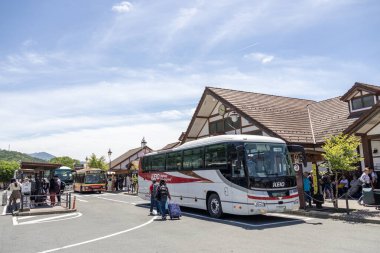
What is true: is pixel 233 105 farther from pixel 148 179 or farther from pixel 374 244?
pixel 374 244

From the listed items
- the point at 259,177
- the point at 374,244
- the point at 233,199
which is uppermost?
the point at 259,177

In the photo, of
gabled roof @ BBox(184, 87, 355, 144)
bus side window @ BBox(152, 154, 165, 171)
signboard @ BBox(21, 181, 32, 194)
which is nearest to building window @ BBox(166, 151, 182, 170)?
bus side window @ BBox(152, 154, 165, 171)

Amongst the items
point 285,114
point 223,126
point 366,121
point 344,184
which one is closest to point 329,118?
point 285,114

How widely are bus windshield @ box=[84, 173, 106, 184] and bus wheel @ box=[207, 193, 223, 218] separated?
86.9 ft

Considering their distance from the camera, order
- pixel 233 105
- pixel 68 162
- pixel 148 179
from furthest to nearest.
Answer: pixel 68 162 → pixel 233 105 → pixel 148 179

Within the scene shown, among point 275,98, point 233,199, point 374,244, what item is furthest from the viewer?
point 275,98

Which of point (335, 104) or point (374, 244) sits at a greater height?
point (335, 104)

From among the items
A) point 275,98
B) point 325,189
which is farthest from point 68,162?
point 325,189

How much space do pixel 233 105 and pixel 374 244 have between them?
17787 millimetres

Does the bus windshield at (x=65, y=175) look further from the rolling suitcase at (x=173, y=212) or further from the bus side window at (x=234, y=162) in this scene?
the bus side window at (x=234, y=162)

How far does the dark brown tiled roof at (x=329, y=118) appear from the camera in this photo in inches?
882

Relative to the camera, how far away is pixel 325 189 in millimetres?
19734

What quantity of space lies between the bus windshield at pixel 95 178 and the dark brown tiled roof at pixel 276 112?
59.9 feet

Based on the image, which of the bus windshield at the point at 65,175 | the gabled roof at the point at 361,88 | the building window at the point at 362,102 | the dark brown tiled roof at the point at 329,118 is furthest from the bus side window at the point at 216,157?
the bus windshield at the point at 65,175
